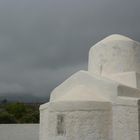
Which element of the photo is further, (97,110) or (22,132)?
(22,132)

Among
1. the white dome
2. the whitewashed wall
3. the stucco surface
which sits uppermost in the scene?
the white dome

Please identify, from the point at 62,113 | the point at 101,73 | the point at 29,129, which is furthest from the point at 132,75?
the point at 29,129

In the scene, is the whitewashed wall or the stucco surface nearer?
the stucco surface

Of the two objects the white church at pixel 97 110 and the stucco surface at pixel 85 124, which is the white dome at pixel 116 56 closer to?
the white church at pixel 97 110

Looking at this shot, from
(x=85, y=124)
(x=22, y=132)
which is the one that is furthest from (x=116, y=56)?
(x=22, y=132)

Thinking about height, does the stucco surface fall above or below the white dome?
below

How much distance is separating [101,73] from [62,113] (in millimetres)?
3400

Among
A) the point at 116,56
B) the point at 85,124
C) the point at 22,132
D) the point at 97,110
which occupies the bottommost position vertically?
the point at 22,132

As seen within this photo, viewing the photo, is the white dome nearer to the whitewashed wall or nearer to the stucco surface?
the stucco surface

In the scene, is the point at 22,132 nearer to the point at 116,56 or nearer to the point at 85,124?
the point at 116,56

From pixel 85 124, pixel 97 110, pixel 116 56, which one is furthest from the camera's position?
pixel 116 56

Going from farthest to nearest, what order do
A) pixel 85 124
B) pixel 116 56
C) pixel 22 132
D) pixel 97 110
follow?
pixel 22 132
pixel 116 56
pixel 97 110
pixel 85 124

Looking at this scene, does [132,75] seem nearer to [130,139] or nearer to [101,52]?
[101,52]

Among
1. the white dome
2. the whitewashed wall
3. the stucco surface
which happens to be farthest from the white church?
the whitewashed wall
